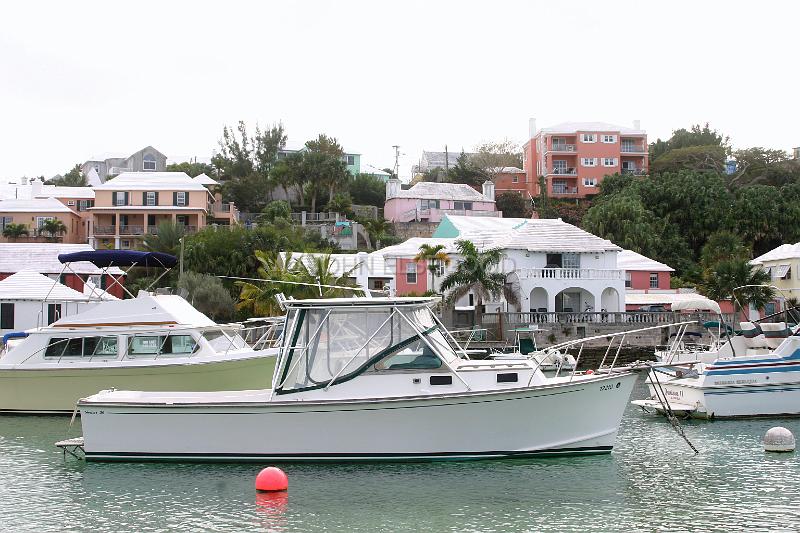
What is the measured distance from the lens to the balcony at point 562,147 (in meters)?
90.8

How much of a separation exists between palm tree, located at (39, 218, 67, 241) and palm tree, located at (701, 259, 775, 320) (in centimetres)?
4688

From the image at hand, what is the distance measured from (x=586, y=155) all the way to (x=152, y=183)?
133ft

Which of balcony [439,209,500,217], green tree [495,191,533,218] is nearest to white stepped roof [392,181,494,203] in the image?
balcony [439,209,500,217]

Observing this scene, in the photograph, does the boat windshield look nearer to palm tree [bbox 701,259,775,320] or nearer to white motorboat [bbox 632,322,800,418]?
white motorboat [bbox 632,322,800,418]

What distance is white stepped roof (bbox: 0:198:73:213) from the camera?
245ft

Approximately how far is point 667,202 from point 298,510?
64333 mm

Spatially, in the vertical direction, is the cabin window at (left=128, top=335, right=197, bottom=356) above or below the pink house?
below

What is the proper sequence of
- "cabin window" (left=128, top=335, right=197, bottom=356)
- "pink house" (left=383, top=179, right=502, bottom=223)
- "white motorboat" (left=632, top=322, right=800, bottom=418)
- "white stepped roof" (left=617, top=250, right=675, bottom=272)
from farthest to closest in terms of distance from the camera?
"pink house" (left=383, top=179, right=502, bottom=223) < "white stepped roof" (left=617, top=250, right=675, bottom=272) < "cabin window" (left=128, top=335, right=197, bottom=356) < "white motorboat" (left=632, top=322, right=800, bottom=418)

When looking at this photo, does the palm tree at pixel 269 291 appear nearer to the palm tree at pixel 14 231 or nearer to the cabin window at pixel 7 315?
the cabin window at pixel 7 315

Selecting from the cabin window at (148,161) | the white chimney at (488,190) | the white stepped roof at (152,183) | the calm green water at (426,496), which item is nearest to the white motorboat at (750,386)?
the calm green water at (426,496)

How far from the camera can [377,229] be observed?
75250mm

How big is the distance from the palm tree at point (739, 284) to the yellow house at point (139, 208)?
125 feet

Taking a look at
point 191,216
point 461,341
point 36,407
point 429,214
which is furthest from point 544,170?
point 36,407

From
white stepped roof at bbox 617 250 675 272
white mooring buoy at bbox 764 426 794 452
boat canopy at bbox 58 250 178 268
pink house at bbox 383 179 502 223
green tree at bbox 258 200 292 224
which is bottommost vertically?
white mooring buoy at bbox 764 426 794 452
